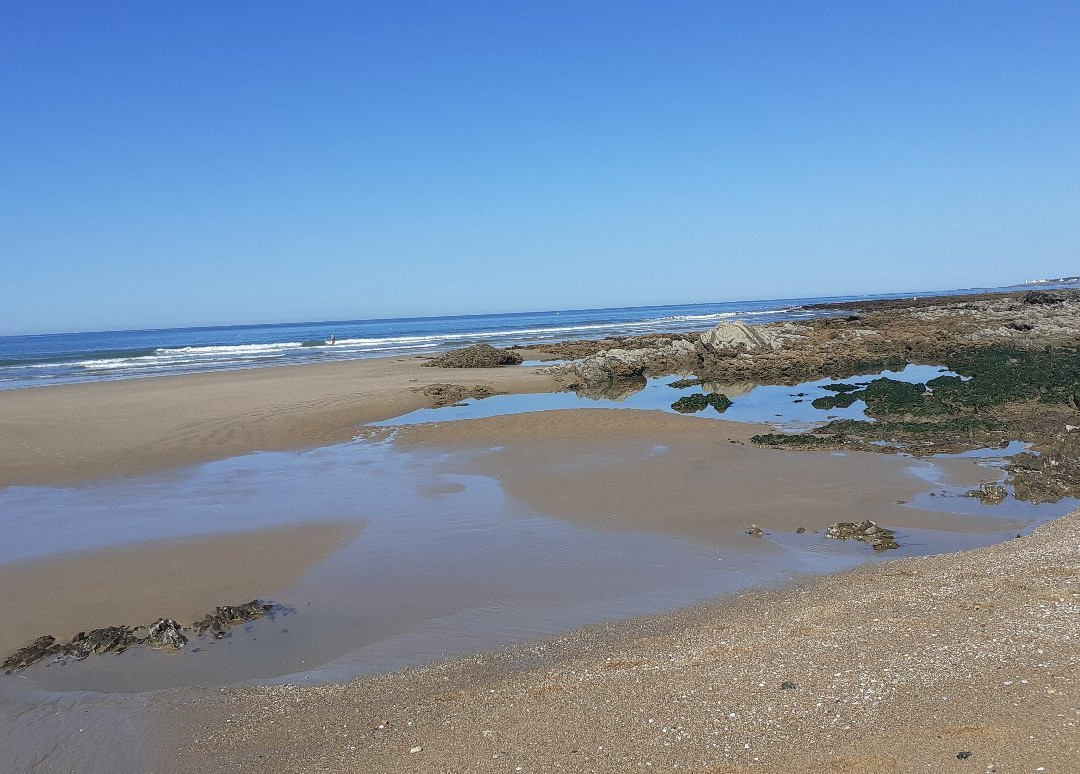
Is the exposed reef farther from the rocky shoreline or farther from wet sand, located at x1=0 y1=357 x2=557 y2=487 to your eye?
the rocky shoreline

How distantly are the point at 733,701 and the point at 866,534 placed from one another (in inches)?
185

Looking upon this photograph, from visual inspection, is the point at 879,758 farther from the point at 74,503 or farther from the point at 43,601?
the point at 74,503

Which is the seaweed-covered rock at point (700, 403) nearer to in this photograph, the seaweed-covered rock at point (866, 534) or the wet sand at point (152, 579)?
the seaweed-covered rock at point (866, 534)

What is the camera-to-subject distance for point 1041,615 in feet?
17.6

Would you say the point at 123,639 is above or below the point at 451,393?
below

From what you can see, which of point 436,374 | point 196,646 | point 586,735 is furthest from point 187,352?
point 586,735

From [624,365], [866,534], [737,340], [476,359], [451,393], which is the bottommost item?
[866,534]

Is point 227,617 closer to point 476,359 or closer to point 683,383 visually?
point 683,383

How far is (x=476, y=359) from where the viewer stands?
1217 inches

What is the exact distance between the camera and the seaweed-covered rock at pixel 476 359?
3067 centimetres

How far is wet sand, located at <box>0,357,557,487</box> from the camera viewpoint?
1427cm

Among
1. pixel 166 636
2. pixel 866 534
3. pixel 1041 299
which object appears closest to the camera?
pixel 166 636


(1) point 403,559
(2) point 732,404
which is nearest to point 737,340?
(2) point 732,404

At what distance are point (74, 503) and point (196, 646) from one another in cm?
Answer: 648
